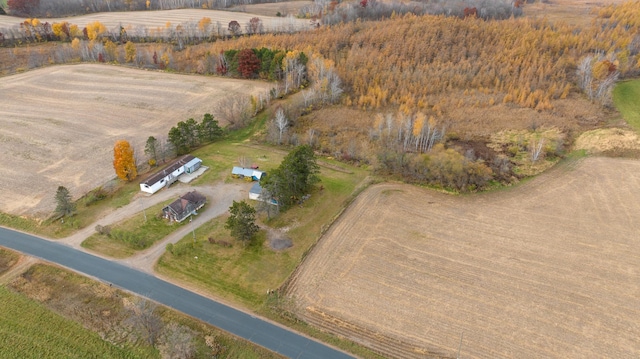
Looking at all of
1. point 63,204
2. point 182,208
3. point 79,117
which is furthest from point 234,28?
point 182,208

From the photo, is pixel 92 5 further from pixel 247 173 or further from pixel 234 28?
pixel 247 173

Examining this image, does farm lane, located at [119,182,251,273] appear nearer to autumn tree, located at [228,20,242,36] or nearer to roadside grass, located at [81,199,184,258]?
roadside grass, located at [81,199,184,258]

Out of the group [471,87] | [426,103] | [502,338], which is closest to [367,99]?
[426,103]

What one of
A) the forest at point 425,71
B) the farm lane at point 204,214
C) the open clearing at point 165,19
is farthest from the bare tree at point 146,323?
the open clearing at point 165,19

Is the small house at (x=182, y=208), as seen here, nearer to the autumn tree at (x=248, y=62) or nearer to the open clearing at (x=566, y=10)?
the autumn tree at (x=248, y=62)

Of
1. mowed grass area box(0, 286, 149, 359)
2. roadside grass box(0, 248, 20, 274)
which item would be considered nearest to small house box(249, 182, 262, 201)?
mowed grass area box(0, 286, 149, 359)

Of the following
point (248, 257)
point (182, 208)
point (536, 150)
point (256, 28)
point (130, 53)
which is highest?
point (256, 28)
